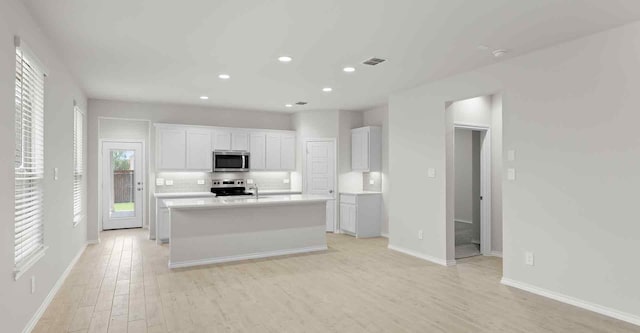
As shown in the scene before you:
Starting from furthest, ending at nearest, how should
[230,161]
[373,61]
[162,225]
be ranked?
1. [230,161]
2. [162,225]
3. [373,61]

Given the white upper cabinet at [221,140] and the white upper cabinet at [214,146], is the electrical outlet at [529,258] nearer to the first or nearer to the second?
the white upper cabinet at [214,146]

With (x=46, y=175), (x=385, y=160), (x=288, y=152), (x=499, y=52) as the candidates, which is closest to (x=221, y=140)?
(x=288, y=152)

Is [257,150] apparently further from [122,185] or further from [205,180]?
[122,185]

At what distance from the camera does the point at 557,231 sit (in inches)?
153

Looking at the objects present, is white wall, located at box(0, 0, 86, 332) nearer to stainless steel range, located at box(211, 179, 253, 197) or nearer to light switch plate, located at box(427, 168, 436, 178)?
stainless steel range, located at box(211, 179, 253, 197)

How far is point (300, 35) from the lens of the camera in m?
3.63

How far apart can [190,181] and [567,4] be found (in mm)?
6895

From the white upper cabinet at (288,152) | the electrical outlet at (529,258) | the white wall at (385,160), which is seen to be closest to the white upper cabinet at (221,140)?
the white upper cabinet at (288,152)

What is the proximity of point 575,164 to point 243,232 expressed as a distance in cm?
422

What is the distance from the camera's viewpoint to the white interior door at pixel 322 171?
7977mm

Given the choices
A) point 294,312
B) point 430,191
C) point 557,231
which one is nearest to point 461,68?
point 430,191

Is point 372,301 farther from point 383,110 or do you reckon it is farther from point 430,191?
point 383,110

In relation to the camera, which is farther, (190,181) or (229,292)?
(190,181)

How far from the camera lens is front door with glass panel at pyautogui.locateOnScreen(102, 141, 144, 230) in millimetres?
8266
